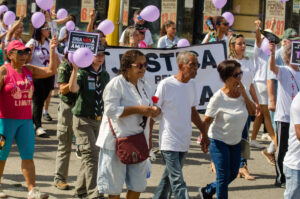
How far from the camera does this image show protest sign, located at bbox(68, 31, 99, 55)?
273 inches

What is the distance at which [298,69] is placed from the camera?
26.0ft

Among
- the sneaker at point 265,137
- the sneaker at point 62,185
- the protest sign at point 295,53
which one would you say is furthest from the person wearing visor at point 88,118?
the sneaker at point 265,137

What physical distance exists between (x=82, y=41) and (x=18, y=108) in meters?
1.03

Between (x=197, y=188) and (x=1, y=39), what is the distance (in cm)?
488

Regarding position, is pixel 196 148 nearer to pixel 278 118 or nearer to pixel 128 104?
pixel 278 118

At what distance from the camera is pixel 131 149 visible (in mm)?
5719

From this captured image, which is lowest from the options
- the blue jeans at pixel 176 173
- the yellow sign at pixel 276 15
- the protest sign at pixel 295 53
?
the blue jeans at pixel 176 173

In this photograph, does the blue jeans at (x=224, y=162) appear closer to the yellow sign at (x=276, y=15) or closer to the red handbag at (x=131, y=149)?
the red handbag at (x=131, y=149)

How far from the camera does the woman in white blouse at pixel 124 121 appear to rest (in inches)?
225

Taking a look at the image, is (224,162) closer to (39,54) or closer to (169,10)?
(39,54)

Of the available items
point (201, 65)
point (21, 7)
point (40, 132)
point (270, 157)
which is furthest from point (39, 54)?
point (21, 7)

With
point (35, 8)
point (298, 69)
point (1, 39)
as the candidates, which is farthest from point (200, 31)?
point (298, 69)

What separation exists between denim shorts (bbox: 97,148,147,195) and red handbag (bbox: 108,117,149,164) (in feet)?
0.34

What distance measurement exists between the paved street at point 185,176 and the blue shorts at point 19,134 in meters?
0.66
